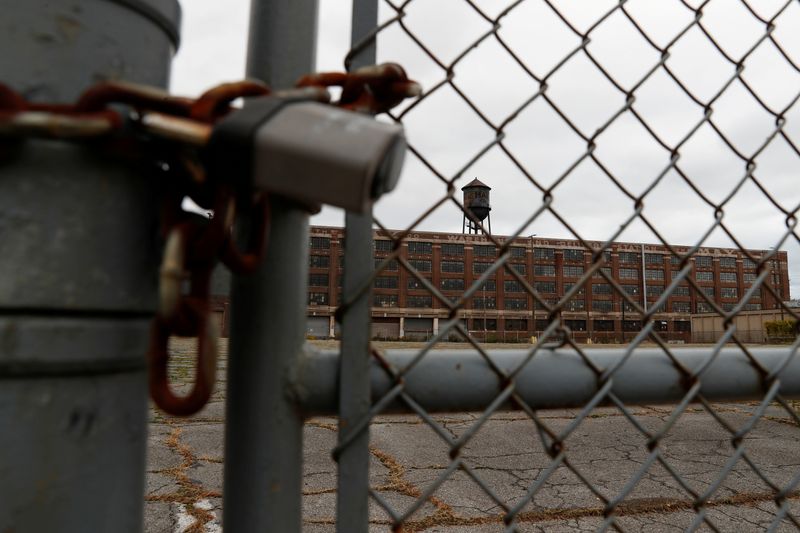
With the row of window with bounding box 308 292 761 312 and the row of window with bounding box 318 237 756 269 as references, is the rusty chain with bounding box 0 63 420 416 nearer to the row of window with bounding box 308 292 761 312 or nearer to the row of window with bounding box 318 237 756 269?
the row of window with bounding box 318 237 756 269

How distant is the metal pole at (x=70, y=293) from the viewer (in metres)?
0.48

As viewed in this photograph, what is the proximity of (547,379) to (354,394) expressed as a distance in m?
0.30

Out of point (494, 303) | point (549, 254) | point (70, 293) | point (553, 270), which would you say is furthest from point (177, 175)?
point (553, 270)

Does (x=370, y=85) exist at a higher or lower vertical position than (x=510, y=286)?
lower

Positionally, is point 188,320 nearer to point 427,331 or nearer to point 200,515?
point 200,515

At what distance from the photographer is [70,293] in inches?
19.5

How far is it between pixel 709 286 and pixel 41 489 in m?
48.5

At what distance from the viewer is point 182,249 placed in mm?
495

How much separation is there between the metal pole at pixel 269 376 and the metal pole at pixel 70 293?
11cm

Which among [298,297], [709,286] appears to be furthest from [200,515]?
[709,286]

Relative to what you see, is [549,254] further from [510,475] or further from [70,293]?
[70,293]

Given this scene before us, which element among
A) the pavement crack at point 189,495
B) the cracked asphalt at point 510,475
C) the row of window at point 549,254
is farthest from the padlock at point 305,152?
the row of window at point 549,254

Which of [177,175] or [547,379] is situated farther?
[547,379]

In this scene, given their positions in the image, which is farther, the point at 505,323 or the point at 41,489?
the point at 505,323
